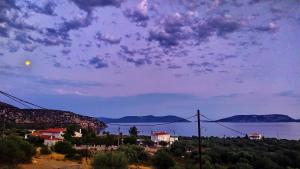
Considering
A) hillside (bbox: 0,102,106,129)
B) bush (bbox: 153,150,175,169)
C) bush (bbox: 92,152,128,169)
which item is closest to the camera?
bush (bbox: 92,152,128,169)

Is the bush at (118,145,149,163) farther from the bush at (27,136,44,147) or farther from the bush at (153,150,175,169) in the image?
the bush at (27,136,44,147)

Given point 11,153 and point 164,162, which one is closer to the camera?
point 11,153

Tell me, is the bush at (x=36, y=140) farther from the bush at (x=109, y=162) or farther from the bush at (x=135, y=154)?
the bush at (x=109, y=162)

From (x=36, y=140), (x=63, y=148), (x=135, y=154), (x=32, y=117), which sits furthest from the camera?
(x=32, y=117)

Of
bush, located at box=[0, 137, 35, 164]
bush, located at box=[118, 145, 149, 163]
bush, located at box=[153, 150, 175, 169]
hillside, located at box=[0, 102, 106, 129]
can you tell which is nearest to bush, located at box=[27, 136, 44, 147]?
bush, located at box=[118, 145, 149, 163]

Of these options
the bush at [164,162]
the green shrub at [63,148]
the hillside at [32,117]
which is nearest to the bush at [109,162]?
the bush at [164,162]

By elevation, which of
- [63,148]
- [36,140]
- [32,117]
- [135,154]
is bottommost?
[135,154]

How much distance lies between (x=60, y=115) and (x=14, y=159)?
128401 mm

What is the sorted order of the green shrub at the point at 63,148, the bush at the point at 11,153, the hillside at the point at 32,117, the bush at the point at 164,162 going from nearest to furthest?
the bush at the point at 11,153, the bush at the point at 164,162, the green shrub at the point at 63,148, the hillside at the point at 32,117

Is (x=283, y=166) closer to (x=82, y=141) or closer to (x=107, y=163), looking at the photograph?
(x=107, y=163)

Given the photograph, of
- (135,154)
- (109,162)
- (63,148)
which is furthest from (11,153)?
(135,154)

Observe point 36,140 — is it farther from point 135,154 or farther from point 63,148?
point 135,154

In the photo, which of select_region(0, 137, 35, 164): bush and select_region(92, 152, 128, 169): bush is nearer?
select_region(92, 152, 128, 169): bush

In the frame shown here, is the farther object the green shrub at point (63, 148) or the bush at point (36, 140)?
the bush at point (36, 140)
